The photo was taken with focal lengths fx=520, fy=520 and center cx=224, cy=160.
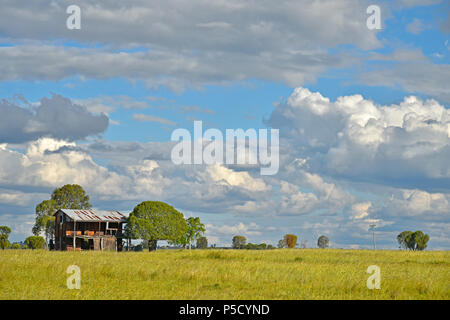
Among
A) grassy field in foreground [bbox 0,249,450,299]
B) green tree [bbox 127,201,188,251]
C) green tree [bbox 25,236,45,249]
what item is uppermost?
green tree [bbox 127,201,188,251]

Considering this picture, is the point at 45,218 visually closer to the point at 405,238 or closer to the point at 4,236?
the point at 4,236

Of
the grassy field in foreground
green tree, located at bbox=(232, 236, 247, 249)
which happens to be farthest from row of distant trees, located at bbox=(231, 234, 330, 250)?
the grassy field in foreground

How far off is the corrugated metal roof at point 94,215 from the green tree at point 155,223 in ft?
11.9

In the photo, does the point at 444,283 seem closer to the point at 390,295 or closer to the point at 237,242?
the point at 390,295

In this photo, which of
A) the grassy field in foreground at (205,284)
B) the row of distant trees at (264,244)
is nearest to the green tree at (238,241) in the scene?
the row of distant trees at (264,244)

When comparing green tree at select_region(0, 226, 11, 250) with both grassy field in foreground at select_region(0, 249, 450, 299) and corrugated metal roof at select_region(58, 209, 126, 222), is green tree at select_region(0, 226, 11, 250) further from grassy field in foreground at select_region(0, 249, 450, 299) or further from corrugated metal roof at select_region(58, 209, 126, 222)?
grassy field in foreground at select_region(0, 249, 450, 299)

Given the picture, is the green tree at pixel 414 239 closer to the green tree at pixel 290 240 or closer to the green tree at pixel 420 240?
the green tree at pixel 420 240

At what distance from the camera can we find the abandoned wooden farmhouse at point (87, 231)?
265 feet

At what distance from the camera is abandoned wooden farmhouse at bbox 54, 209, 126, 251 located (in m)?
80.6

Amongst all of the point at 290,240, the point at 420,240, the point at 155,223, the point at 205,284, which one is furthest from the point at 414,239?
the point at 205,284

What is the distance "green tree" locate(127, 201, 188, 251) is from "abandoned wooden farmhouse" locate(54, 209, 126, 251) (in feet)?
13.4

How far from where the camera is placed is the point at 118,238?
8512 centimetres
